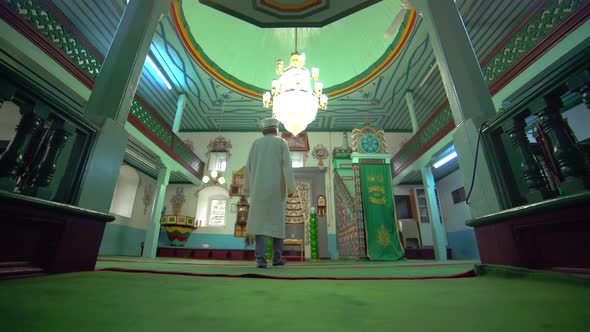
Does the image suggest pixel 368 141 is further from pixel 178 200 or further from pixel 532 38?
pixel 178 200

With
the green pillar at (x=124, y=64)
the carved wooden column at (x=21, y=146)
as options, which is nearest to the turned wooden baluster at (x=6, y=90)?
the carved wooden column at (x=21, y=146)

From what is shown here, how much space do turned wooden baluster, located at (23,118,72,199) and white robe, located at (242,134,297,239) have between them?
1.68 meters

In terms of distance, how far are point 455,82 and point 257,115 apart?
8.46 metres

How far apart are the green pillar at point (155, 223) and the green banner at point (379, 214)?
19.1ft

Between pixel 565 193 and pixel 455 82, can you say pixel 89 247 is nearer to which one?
pixel 565 193

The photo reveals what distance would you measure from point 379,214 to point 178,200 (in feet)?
25.6

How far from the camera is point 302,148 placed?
404 inches

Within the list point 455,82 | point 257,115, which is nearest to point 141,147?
point 257,115

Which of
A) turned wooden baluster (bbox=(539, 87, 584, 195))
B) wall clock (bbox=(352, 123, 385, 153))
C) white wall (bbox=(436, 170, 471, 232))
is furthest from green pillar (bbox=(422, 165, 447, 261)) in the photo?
turned wooden baluster (bbox=(539, 87, 584, 195))

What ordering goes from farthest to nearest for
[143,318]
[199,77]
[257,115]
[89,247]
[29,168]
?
1. [257,115]
2. [199,77]
3. [89,247]
4. [29,168]
5. [143,318]

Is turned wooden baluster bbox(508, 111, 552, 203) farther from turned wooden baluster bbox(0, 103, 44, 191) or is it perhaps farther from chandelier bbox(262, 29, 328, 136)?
chandelier bbox(262, 29, 328, 136)

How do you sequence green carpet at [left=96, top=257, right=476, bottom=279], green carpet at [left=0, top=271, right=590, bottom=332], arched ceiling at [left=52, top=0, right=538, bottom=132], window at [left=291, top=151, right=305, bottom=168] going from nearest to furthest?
green carpet at [left=0, top=271, right=590, bottom=332]
green carpet at [left=96, top=257, right=476, bottom=279]
arched ceiling at [left=52, top=0, right=538, bottom=132]
window at [left=291, top=151, right=305, bottom=168]

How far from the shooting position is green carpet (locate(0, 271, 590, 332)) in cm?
54

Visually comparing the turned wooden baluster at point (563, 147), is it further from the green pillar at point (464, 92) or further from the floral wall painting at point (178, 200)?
the floral wall painting at point (178, 200)
